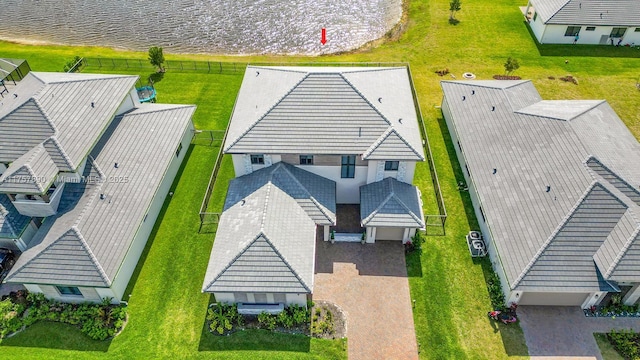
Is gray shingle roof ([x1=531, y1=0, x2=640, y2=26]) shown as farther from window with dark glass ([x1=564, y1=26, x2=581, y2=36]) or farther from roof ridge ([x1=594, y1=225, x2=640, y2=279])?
roof ridge ([x1=594, y1=225, x2=640, y2=279])

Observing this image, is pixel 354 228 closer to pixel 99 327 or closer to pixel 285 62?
pixel 99 327

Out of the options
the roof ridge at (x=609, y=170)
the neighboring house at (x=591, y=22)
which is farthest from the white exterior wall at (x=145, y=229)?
the neighboring house at (x=591, y=22)

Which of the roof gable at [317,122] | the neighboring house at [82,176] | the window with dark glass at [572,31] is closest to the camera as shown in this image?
the neighboring house at [82,176]

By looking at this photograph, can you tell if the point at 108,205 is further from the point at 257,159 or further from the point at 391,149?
the point at 391,149

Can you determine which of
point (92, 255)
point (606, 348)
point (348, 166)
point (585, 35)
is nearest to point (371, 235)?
point (348, 166)

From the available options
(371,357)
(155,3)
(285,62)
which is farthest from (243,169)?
(155,3)

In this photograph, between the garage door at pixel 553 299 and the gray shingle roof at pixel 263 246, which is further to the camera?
the garage door at pixel 553 299

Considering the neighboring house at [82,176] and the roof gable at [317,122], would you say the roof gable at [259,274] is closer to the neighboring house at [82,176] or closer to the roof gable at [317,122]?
the neighboring house at [82,176]

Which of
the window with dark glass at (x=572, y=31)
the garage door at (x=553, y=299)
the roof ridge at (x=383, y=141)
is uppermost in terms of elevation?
the roof ridge at (x=383, y=141)
